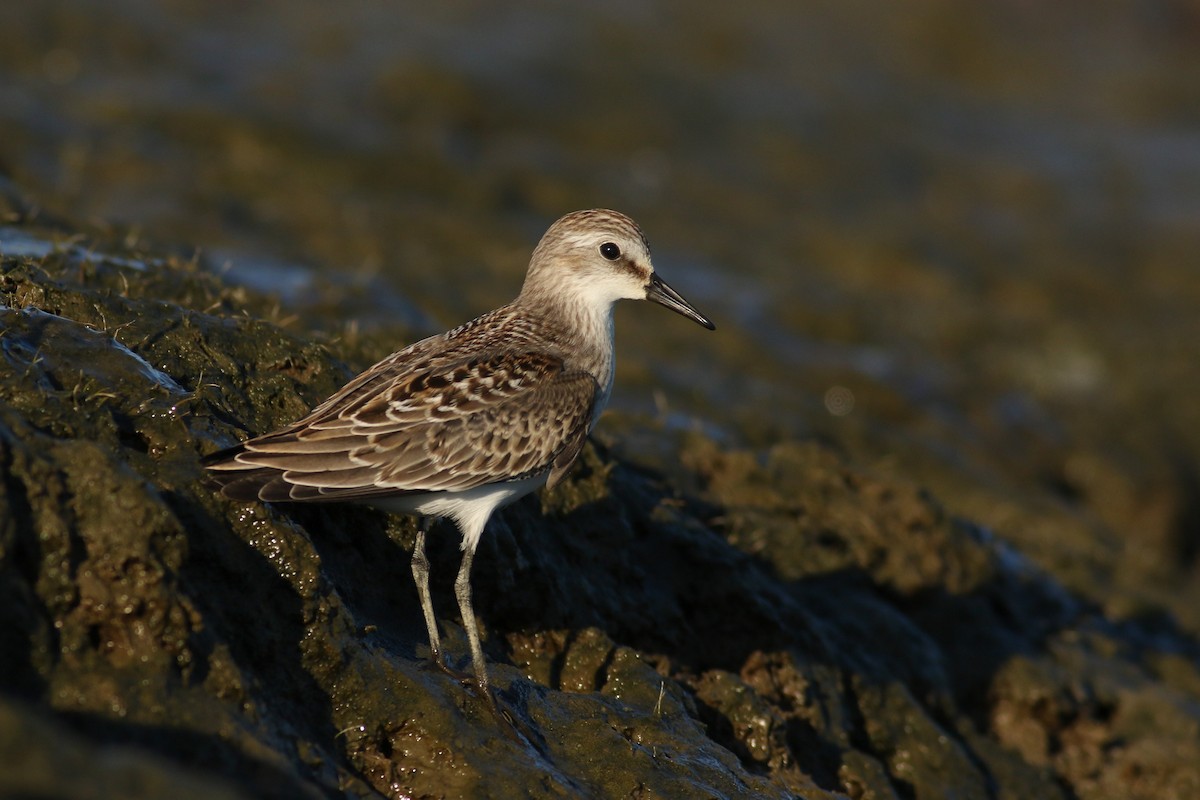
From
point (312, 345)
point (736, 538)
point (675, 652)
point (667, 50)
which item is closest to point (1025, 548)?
point (736, 538)

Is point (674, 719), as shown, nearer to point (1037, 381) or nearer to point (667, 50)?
point (1037, 381)

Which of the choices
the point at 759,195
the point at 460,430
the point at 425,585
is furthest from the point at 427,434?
the point at 759,195

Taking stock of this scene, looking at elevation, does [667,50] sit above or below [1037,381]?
above

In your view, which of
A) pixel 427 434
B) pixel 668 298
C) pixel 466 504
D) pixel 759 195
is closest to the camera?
pixel 427 434

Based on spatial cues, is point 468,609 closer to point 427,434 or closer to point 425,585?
point 425,585

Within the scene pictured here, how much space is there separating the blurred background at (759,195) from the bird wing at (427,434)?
2.41m

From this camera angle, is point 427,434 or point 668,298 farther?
point 668,298

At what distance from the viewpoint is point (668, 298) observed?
368 inches

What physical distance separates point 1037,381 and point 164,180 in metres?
11.3

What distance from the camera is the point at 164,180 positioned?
17.8 m

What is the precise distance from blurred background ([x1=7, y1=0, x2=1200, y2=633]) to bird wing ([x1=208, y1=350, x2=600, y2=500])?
7.89 ft

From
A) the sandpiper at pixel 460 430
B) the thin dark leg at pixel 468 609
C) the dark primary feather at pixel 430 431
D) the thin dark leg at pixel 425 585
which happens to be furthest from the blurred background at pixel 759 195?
the thin dark leg at pixel 468 609

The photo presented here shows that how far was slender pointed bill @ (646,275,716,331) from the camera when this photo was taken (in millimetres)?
9273

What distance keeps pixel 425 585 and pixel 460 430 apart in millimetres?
822
